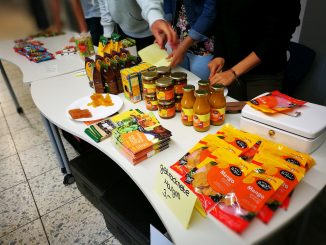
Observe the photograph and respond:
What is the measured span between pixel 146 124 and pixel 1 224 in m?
1.31

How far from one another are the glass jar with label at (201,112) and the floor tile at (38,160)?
1.47 metres

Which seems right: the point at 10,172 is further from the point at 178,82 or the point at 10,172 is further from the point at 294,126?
the point at 294,126

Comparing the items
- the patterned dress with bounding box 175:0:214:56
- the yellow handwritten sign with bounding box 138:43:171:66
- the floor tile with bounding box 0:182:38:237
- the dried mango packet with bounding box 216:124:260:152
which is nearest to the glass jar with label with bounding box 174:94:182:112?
the dried mango packet with bounding box 216:124:260:152

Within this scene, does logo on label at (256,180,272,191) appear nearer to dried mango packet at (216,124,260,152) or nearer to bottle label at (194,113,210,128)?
dried mango packet at (216,124,260,152)

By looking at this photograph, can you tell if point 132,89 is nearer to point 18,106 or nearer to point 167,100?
point 167,100

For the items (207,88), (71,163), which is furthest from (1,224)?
(207,88)

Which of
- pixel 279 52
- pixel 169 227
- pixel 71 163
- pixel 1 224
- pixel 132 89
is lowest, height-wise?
pixel 1 224

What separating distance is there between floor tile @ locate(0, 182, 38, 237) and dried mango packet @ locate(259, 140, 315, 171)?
1.50m

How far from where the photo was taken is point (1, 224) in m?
1.59

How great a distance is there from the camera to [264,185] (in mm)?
663

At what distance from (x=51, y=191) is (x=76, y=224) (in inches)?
15.1

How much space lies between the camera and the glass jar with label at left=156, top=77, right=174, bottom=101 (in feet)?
3.19

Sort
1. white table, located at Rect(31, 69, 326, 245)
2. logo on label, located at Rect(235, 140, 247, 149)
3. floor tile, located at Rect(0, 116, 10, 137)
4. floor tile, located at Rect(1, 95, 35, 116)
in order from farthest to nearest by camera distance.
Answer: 1. floor tile, located at Rect(1, 95, 35, 116)
2. floor tile, located at Rect(0, 116, 10, 137)
3. logo on label, located at Rect(235, 140, 247, 149)
4. white table, located at Rect(31, 69, 326, 245)

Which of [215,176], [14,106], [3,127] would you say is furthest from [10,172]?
[215,176]
